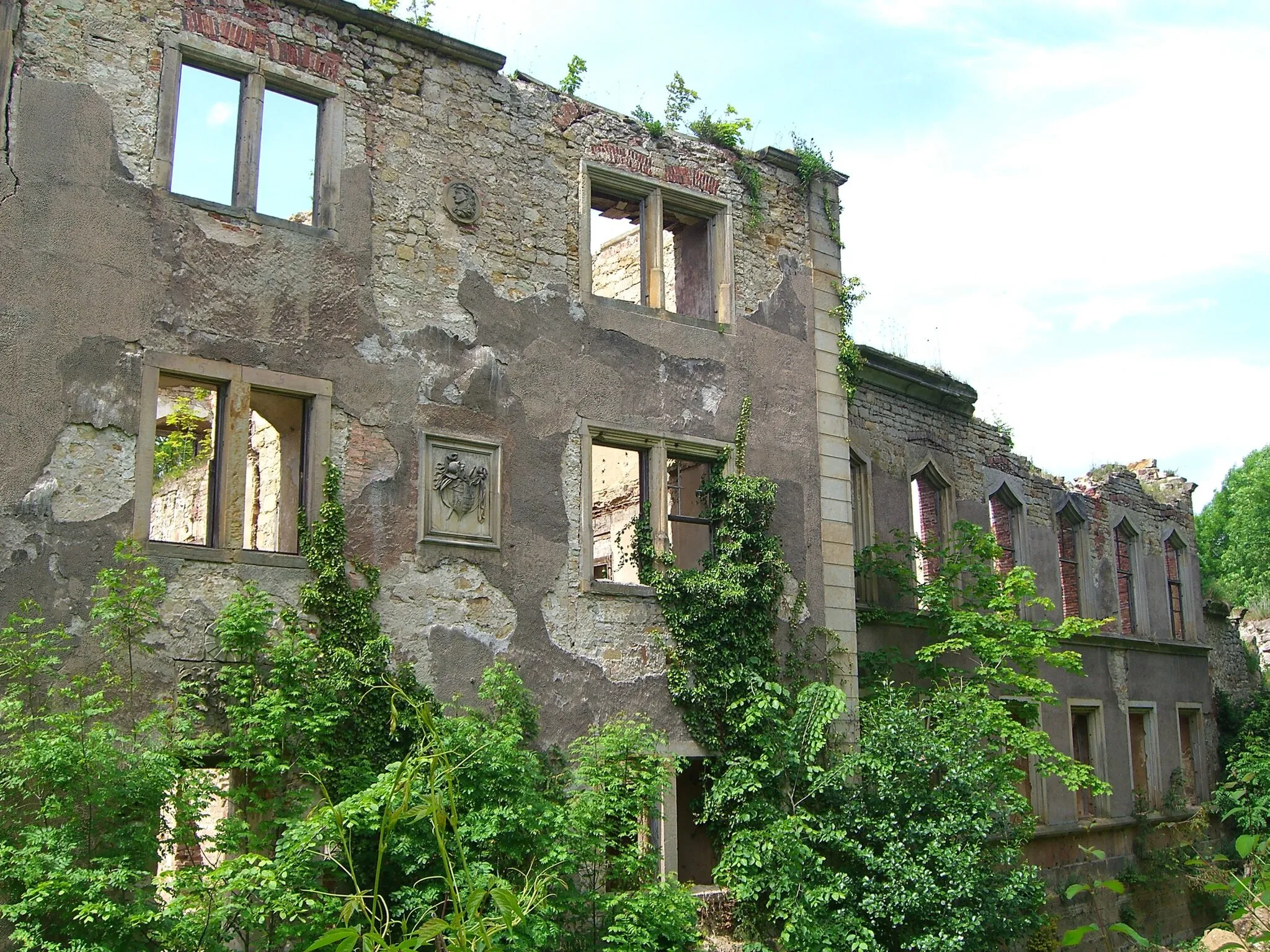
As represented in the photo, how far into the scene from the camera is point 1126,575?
2159cm

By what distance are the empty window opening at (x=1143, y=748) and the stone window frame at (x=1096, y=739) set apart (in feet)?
3.94

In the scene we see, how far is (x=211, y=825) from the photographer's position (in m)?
12.2

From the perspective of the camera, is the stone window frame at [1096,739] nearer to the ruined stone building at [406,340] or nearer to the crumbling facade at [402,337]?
the ruined stone building at [406,340]

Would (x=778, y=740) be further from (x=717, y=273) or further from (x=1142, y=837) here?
(x=1142, y=837)

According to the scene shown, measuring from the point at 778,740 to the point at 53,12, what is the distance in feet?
28.7

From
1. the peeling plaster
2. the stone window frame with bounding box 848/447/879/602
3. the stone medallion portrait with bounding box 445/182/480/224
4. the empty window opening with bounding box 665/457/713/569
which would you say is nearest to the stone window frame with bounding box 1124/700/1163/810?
the stone window frame with bounding box 848/447/879/602

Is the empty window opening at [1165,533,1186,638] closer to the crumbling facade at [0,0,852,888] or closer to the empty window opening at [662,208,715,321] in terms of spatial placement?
the crumbling facade at [0,0,852,888]

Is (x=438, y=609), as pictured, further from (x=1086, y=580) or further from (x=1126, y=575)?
(x=1126, y=575)

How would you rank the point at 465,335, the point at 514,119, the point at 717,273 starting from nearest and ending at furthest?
the point at 465,335 < the point at 514,119 < the point at 717,273

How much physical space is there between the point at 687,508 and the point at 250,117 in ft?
19.3

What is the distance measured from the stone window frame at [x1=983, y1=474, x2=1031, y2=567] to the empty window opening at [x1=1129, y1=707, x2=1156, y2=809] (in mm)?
3775

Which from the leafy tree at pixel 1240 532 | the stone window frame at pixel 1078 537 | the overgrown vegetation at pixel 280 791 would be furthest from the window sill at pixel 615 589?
the leafy tree at pixel 1240 532

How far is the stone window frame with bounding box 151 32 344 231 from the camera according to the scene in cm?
973

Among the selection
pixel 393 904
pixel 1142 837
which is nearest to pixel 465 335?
pixel 393 904
